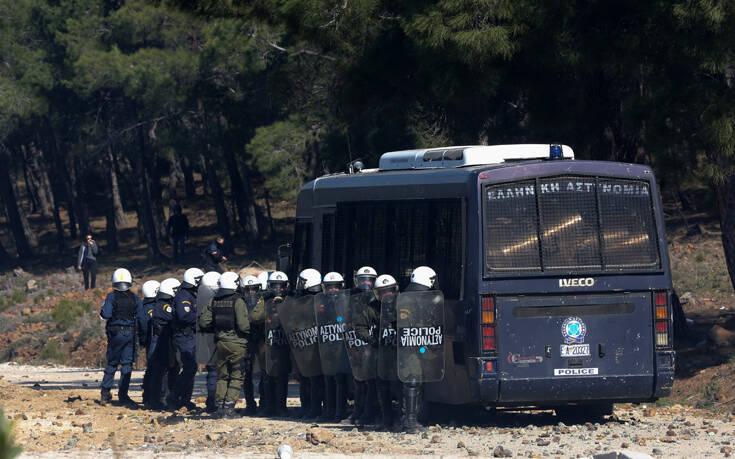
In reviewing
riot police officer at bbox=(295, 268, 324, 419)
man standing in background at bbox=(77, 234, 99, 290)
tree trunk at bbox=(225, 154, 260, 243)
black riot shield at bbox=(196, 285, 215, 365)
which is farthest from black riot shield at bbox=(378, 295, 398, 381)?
tree trunk at bbox=(225, 154, 260, 243)

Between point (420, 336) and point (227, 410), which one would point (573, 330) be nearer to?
point (420, 336)

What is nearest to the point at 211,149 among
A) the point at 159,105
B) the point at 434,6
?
the point at 159,105

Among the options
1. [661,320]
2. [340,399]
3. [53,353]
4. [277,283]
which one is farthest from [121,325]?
[53,353]

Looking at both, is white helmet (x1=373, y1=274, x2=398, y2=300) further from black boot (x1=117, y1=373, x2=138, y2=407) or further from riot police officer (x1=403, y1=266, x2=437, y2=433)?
black boot (x1=117, y1=373, x2=138, y2=407)

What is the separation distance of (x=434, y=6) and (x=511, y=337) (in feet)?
19.5

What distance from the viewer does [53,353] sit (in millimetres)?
25625

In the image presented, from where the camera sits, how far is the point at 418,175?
41.1 feet

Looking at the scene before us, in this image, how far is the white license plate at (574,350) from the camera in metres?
11.1

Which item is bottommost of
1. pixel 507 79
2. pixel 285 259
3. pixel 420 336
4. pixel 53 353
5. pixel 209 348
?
pixel 53 353

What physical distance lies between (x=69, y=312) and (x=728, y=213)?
17934mm

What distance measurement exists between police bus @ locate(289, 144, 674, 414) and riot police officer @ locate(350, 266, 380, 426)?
77 centimetres

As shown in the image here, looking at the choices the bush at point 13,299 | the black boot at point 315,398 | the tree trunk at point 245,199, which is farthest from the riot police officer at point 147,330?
the tree trunk at point 245,199

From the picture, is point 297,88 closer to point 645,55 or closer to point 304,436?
point 645,55

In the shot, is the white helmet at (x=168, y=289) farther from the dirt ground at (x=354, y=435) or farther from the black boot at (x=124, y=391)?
→ the dirt ground at (x=354, y=435)
